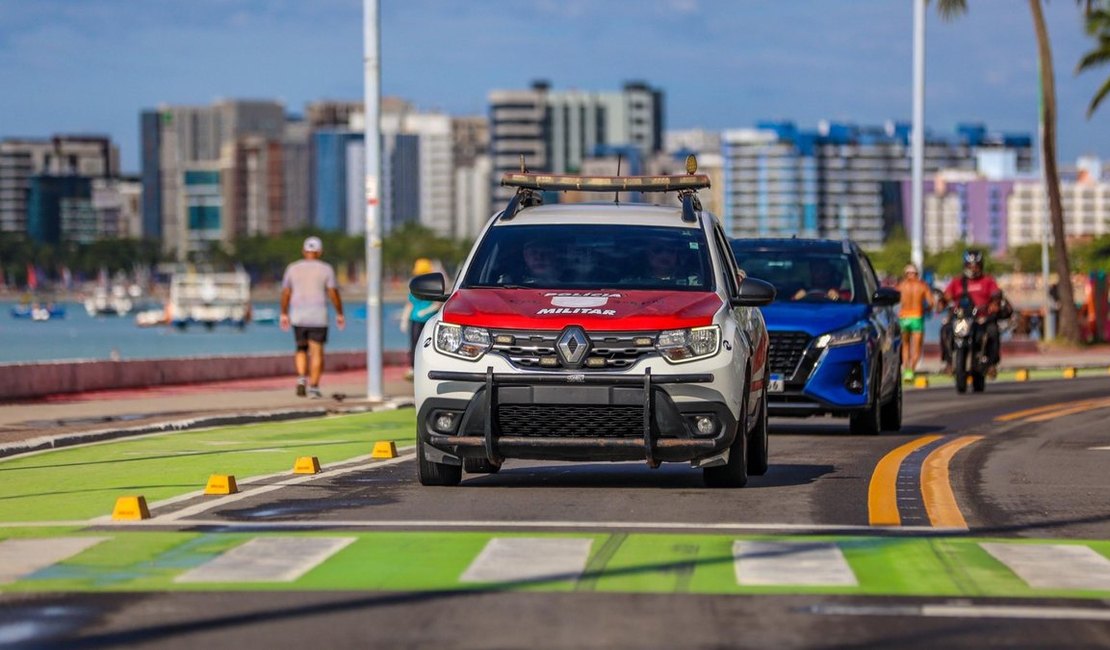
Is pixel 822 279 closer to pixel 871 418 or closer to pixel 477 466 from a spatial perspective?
pixel 871 418

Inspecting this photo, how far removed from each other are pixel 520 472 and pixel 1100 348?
132ft

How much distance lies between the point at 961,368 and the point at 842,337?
10.3 metres

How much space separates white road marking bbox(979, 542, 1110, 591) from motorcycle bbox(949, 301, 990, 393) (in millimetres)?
18581

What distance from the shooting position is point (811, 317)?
19.4 meters

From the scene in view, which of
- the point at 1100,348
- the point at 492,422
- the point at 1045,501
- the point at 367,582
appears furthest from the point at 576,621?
the point at 1100,348

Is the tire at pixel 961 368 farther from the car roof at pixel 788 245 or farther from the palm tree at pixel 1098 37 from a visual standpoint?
the palm tree at pixel 1098 37

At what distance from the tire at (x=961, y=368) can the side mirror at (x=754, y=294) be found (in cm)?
1585

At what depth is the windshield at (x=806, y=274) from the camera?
66.6 ft

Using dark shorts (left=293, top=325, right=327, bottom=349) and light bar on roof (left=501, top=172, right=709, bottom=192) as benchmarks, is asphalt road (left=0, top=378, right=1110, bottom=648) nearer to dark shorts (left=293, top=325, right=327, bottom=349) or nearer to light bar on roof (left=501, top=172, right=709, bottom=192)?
light bar on roof (left=501, top=172, right=709, bottom=192)

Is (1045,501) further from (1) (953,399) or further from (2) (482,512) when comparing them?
(1) (953,399)

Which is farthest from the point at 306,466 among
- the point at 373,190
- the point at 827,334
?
the point at 373,190

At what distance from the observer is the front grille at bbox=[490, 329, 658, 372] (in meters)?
12.7

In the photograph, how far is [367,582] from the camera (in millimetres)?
9070

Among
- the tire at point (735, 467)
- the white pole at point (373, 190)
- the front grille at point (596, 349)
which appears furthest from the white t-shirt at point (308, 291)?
the front grille at point (596, 349)
